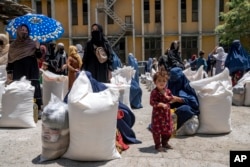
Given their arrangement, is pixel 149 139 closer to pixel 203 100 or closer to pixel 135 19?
pixel 203 100

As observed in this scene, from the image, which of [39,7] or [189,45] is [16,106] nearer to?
[189,45]

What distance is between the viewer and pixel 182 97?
17.4 feet

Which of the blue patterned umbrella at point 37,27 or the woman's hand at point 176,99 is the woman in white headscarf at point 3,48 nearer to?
the blue patterned umbrella at point 37,27

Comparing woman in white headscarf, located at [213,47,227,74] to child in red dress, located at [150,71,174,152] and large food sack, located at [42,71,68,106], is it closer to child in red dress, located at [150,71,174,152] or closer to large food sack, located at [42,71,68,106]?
large food sack, located at [42,71,68,106]

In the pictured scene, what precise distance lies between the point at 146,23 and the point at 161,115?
29088 mm

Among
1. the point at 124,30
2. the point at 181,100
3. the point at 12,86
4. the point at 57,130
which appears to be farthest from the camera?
the point at 124,30

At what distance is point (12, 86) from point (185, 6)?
94.5 ft

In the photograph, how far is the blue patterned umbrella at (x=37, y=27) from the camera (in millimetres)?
8727

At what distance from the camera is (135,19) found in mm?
32906

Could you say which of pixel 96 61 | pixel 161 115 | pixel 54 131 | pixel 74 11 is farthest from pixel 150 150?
pixel 74 11

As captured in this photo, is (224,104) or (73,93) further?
(224,104)

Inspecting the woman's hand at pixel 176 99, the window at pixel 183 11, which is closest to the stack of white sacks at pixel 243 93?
the woman's hand at pixel 176 99

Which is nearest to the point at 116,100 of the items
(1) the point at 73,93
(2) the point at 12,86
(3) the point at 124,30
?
(1) the point at 73,93

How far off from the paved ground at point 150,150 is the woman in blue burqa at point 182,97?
0.32 m
